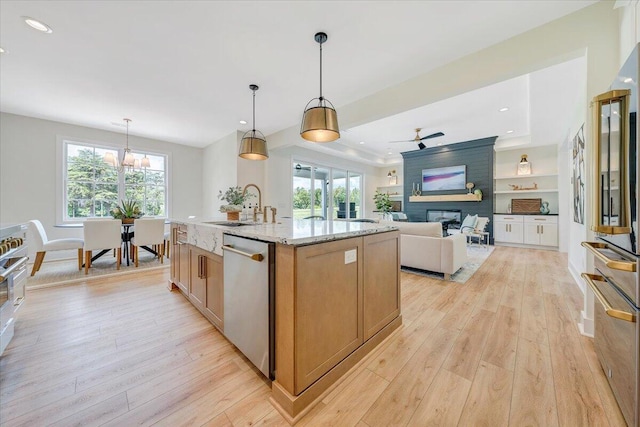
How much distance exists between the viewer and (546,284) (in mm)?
3250

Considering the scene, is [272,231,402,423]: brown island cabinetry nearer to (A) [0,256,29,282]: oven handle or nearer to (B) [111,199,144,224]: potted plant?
(A) [0,256,29,282]: oven handle

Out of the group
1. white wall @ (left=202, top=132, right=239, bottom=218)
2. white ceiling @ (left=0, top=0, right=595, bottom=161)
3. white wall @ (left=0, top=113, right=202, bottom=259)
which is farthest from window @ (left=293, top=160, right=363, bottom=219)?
white wall @ (left=0, top=113, right=202, bottom=259)

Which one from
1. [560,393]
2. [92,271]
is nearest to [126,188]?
[92,271]

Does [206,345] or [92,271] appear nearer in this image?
[206,345]

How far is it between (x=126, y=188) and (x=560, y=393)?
744cm

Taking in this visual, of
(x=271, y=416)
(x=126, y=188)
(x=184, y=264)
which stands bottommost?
(x=271, y=416)

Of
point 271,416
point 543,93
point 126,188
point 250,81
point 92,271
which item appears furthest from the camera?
point 126,188

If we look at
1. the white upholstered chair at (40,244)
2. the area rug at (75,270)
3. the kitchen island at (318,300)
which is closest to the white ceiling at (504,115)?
the kitchen island at (318,300)

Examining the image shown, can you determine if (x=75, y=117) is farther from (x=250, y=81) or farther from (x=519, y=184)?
(x=519, y=184)

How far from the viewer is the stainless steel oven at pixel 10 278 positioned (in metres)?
1.61

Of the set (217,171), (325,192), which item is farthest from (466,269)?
(217,171)

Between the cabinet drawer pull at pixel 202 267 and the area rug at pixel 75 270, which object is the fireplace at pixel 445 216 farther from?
the area rug at pixel 75 270

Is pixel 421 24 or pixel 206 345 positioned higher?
pixel 421 24

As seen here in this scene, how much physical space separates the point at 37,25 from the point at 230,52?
5.41 ft
